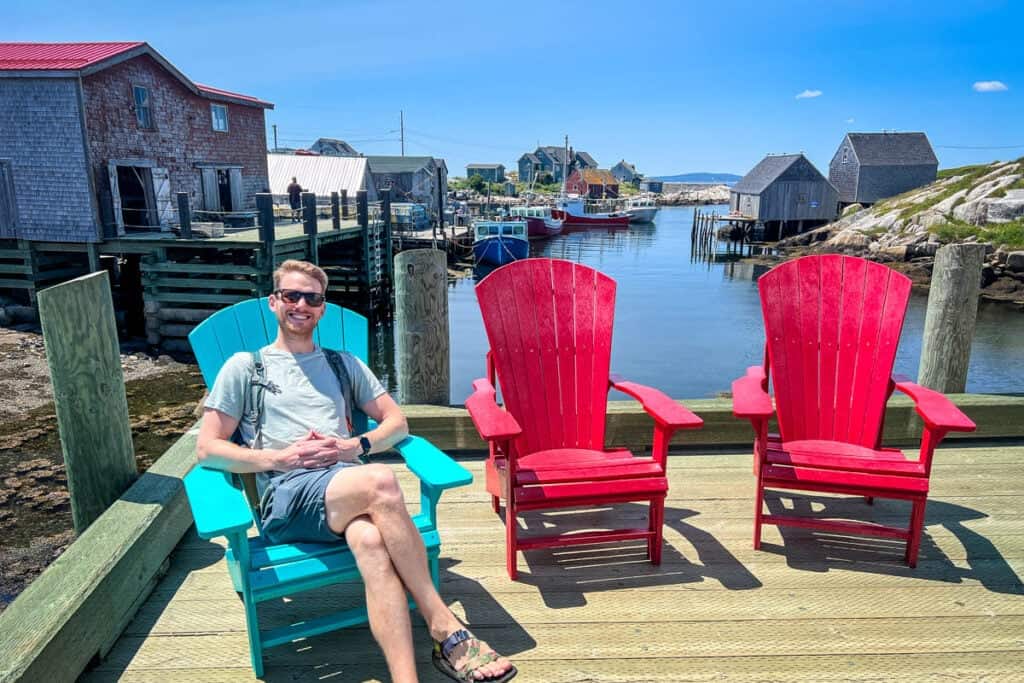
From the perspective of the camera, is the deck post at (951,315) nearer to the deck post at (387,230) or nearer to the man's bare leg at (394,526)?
the man's bare leg at (394,526)

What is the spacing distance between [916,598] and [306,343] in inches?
81.8

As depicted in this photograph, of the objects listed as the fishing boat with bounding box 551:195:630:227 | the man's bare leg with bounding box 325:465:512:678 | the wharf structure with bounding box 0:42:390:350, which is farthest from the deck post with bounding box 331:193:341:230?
the fishing boat with bounding box 551:195:630:227

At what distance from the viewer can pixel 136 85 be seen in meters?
15.0

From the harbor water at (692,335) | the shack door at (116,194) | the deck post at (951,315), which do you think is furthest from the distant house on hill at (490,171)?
the deck post at (951,315)

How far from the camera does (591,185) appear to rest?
64250 mm

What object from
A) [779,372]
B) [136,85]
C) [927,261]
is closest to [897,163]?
[927,261]

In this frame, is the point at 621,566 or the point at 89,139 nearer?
the point at 621,566

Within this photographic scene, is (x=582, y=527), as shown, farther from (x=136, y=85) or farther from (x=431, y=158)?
(x=431, y=158)

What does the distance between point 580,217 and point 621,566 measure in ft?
155

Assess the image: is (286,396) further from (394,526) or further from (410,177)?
(410,177)

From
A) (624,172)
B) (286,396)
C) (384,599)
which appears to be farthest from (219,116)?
(624,172)

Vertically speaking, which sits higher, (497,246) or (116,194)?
(116,194)

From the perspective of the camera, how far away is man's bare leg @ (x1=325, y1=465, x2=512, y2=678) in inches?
65.5

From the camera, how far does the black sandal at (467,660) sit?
1613mm
